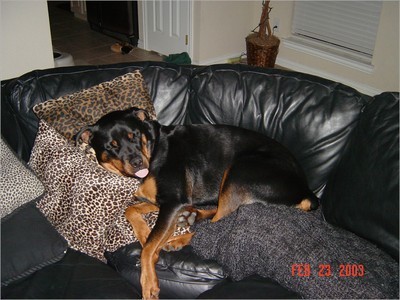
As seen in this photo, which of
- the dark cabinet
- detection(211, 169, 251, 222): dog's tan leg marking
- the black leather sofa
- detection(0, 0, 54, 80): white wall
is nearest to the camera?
the black leather sofa

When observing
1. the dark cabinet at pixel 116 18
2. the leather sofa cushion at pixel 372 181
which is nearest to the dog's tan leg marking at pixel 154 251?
the leather sofa cushion at pixel 372 181

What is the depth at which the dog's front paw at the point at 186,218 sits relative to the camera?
2107mm

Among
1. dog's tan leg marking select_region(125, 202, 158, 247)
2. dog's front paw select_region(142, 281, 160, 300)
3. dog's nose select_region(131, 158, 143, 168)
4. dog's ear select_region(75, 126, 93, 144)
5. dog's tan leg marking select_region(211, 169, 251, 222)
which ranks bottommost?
dog's front paw select_region(142, 281, 160, 300)

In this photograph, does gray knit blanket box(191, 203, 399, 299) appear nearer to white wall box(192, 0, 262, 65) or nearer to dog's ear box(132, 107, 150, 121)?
dog's ear box(132, 107, 150, 121)

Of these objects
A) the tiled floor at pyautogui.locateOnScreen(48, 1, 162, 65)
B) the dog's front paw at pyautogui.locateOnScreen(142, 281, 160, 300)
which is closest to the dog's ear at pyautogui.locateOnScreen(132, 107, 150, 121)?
the dog's front paw at pyautogui.locateOnScreen(142, 281, 160, 300)

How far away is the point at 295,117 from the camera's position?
2254 millimetres

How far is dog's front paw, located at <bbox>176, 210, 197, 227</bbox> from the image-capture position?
2.11m

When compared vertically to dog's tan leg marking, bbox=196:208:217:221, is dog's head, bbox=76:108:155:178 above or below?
above

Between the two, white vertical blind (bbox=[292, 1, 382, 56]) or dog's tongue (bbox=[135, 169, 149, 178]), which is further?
white vertical blind (bbox=[292, 1, 382, 56])

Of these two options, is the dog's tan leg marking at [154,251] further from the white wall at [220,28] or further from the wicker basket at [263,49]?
the white wall at [220,28]

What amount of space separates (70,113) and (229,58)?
3.85 metres

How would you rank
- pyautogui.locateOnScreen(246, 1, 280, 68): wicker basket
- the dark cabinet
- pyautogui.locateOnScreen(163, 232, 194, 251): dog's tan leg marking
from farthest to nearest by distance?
1. the dark cabinet
2. pyautogui.locateOnScreen(246, 1, 280, 68): wicker basket
3. pyautogui.locateOnScreen(163, 232, 194, 251): dog's tan leg marking

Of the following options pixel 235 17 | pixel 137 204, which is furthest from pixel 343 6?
pixel 137 204

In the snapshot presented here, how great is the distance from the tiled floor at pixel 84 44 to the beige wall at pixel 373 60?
1743 millimetres
